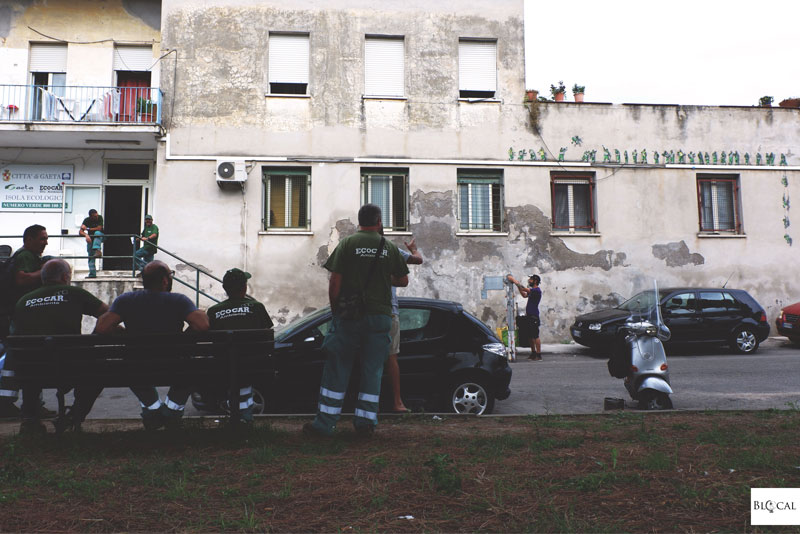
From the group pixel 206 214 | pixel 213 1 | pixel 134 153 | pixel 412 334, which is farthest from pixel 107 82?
pixel 412 334

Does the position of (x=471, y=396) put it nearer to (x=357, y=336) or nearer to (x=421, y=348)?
(x=421, y=348)

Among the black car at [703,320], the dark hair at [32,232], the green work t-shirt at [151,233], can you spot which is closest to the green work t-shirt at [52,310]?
the dark hair at [32,232]

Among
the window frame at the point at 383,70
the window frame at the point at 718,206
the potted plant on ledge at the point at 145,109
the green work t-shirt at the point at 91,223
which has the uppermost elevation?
the window frame at the point at 383,70

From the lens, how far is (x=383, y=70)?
17.5 meters

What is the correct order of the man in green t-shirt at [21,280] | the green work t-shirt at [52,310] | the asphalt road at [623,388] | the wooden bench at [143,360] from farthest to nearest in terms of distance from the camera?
1. the asphalt road at [623,388]
2. the man in green t-shirt at [21,280]
3. the green work t-shirt at [52,310]
4. the wooden bench at [143,360]

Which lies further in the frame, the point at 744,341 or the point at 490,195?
the point at 490,195

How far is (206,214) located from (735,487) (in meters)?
14.9

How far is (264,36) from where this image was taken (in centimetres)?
1717

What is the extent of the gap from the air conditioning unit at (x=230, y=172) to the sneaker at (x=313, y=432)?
12.2 meters

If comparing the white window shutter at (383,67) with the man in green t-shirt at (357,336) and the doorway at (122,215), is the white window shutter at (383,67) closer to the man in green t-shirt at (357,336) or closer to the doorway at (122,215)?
the doorway at (122,215)

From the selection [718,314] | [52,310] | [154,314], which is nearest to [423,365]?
[154,314]

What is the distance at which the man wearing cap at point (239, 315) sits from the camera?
5.36 meters

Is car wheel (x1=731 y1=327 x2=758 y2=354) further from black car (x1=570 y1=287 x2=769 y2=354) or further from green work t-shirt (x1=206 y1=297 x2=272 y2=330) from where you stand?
green work t-shirt (x1=206 y1=297 x2=272 y2=330)

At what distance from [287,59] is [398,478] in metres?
15.4
